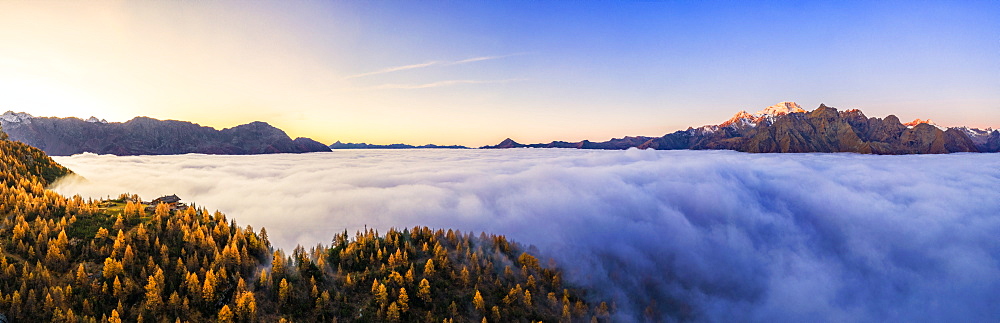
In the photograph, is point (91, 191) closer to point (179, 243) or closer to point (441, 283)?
point (179, 243)

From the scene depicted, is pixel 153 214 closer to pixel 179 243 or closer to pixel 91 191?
pixel 179 243

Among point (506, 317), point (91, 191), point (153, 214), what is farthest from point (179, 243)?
point (91, 191)

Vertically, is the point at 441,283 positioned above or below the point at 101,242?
below

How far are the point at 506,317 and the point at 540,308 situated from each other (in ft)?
87.8

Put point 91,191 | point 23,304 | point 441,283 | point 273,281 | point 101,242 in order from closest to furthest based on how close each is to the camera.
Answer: point 23,304, point 101,242, point 273,281, point 441,283, point 91,191

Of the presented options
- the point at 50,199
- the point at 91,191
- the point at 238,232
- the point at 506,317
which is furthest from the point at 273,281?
the point at 91,191

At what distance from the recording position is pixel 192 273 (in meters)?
87.2

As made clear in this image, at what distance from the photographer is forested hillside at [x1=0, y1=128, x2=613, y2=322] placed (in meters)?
73.9

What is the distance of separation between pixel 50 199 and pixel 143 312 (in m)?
72.4

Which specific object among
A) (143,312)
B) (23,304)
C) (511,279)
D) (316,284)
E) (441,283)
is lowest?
(511,279)

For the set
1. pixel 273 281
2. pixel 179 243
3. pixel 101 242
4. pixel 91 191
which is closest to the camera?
pixel 101 242

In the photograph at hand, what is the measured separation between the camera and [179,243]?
96688 mm

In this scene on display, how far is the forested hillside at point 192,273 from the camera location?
73875 millimetres

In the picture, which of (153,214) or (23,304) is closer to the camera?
(23,304)
